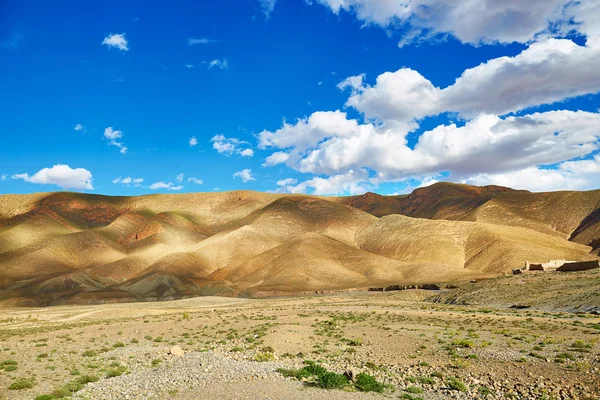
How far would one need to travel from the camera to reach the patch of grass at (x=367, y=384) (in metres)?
17.5

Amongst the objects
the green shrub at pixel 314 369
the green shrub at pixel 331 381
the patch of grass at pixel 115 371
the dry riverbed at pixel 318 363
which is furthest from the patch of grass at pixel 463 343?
the patch of grass at pixel 115 371

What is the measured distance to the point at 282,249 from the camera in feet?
474

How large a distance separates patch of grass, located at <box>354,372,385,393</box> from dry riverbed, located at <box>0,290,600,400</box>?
0.04m

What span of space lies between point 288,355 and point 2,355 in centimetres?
1737

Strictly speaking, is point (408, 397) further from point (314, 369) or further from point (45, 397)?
point (45, 397)

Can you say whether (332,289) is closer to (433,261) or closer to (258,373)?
(433,261)

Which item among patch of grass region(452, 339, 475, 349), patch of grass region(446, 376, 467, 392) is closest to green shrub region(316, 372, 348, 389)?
patch of grass region(446, 376, 467, 392)

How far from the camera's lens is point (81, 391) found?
18.9 m

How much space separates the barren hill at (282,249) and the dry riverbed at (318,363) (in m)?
75.9

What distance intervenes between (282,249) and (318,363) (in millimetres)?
122313

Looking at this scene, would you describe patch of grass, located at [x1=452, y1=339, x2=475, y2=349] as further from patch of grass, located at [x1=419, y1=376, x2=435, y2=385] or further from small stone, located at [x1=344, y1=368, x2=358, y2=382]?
small stone, located at [x1=344, y1=368, x2=358, y2=382]

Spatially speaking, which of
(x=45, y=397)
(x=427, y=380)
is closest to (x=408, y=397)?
(x=427, y=380)

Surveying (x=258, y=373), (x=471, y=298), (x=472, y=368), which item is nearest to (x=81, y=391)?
(x=258, y=373)

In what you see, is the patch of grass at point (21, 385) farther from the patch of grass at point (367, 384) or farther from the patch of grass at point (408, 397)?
the patch of grass at point (408, 397)
